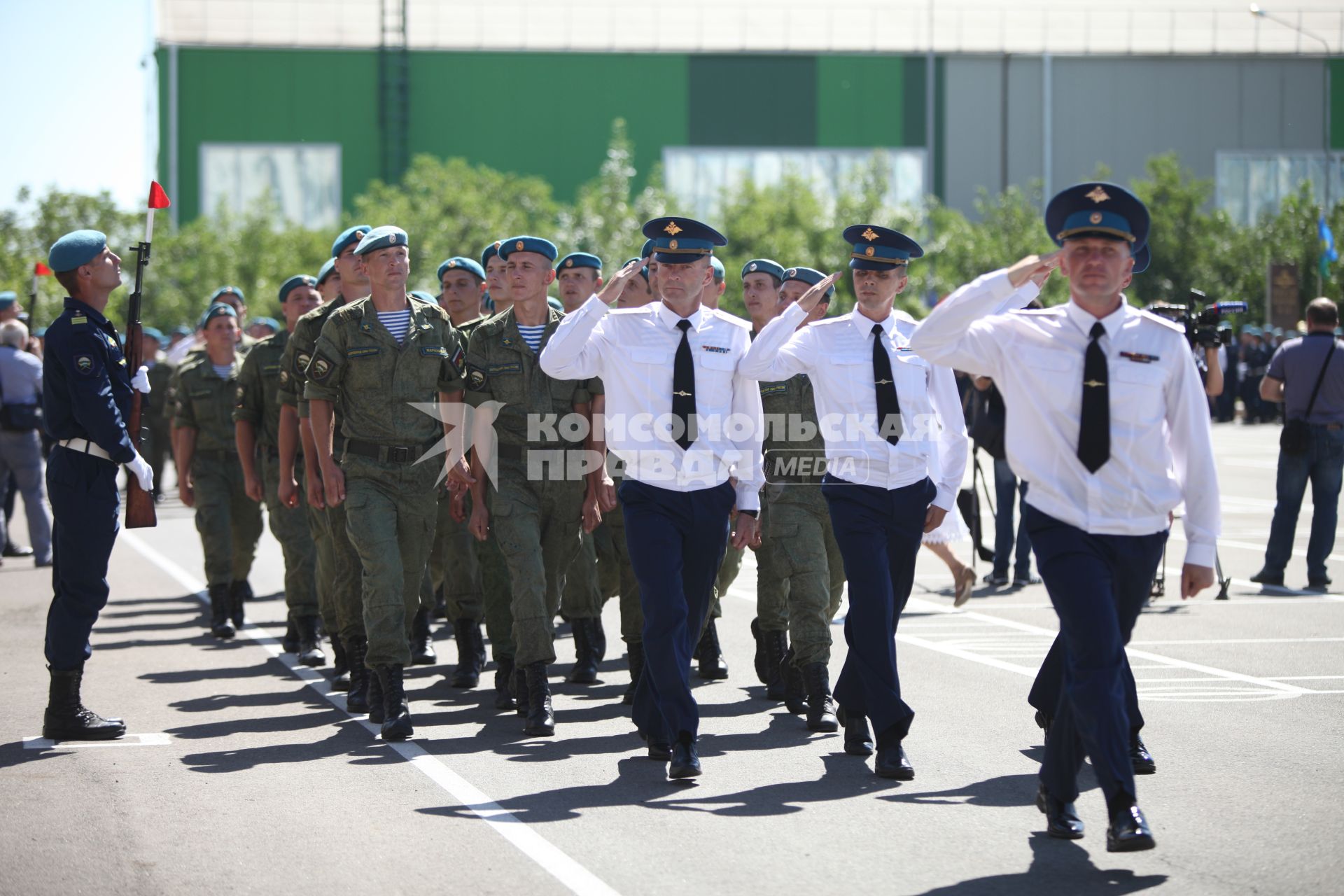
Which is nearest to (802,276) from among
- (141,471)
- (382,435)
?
(382,435)

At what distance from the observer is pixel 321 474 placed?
351 inches

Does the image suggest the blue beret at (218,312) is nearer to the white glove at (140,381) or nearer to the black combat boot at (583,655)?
the white glove at (140,381)

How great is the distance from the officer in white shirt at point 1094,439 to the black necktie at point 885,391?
1.24m

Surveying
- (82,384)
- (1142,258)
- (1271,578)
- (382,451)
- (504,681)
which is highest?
(1142,258)

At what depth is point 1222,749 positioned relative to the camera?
7.89 m

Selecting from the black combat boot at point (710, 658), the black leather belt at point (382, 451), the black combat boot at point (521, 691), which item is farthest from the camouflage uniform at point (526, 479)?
the black combat boot at point (710, 658)

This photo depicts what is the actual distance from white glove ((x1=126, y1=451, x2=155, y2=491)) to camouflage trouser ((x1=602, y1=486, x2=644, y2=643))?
241 cm

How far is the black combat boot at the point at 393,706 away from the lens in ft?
27.3

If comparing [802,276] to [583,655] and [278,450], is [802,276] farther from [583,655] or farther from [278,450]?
[278,450]

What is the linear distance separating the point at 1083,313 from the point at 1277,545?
28.9 ft

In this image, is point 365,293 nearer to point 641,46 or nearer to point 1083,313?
point 1083,313

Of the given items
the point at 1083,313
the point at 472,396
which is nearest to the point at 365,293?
the point at 472,396

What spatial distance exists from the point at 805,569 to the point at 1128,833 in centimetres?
305

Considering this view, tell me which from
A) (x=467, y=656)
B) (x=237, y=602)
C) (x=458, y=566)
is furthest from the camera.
Result: (x=237, y=602)
